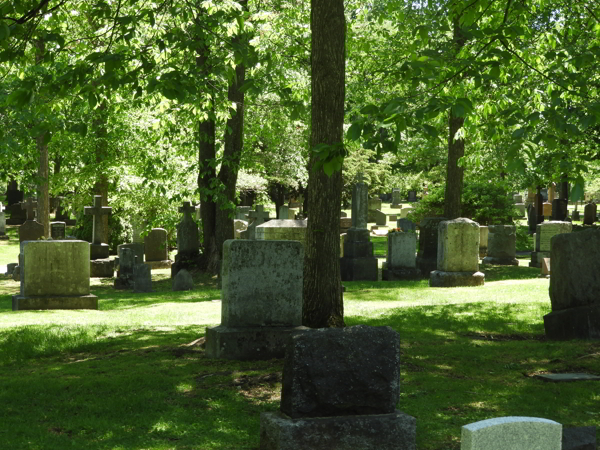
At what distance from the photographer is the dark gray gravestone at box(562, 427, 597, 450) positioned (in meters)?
4.86

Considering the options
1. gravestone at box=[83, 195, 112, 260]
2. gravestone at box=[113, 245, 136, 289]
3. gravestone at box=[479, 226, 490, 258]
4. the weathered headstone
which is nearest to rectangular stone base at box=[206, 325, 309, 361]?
gravestone at box=[113, 245, 136, 289]

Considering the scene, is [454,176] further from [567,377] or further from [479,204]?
[567,377]

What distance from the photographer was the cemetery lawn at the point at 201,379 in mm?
5973

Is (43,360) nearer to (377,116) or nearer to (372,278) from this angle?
(377,116)

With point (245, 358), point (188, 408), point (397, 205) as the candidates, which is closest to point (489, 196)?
point (245, 358)

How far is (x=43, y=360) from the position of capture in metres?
8.64

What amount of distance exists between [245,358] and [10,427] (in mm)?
2875

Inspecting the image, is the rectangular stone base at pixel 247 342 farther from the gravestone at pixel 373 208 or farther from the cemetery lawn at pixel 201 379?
the gravestone at pixel 373 208

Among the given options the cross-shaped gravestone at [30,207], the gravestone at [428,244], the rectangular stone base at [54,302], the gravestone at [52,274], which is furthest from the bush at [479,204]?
the cross-shaped gravestone at [30,207]

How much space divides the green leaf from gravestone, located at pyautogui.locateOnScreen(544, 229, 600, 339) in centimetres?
449

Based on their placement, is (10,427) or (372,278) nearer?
(10,427)

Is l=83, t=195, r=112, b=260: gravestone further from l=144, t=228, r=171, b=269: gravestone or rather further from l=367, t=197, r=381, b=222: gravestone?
l=367, t=197, r=381, b=222: gravestone

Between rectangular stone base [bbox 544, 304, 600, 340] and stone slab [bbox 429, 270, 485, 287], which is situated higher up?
stone slab [bbox 429, 270, 485, 287]

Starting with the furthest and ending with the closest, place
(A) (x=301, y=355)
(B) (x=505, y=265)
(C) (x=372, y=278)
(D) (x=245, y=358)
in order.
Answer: (B) (x=505, y=265) < (C) (x=372, y=278) < (D) (x=245, y=358) < (A) (x=301, y=355)
